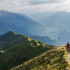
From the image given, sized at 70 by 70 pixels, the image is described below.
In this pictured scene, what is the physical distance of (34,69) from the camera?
38.3 meters

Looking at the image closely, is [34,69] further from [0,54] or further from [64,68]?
[0,54]

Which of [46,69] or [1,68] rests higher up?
[46,69]

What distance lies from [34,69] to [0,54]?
116890 millimetres

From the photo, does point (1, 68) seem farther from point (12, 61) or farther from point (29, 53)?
point (29, 53)

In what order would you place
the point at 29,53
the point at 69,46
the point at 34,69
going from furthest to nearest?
the point at 29,53, the point at 69,46, the point at 34,69

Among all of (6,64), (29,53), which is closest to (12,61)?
(6,64)

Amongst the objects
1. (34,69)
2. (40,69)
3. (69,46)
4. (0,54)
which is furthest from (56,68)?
(0,54)

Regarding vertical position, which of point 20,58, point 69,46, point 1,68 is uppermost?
point 69,46

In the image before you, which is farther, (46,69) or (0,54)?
(0,54)

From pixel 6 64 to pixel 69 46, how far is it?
2866 inches

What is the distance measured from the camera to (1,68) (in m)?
113

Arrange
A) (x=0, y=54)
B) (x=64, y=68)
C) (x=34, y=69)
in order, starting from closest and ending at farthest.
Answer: (x=64, y=68) → (x=34, y=69) → (x=0, y=54)

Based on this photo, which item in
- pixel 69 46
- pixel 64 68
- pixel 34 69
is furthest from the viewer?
pixel 69 46

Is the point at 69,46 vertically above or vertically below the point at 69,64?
above
